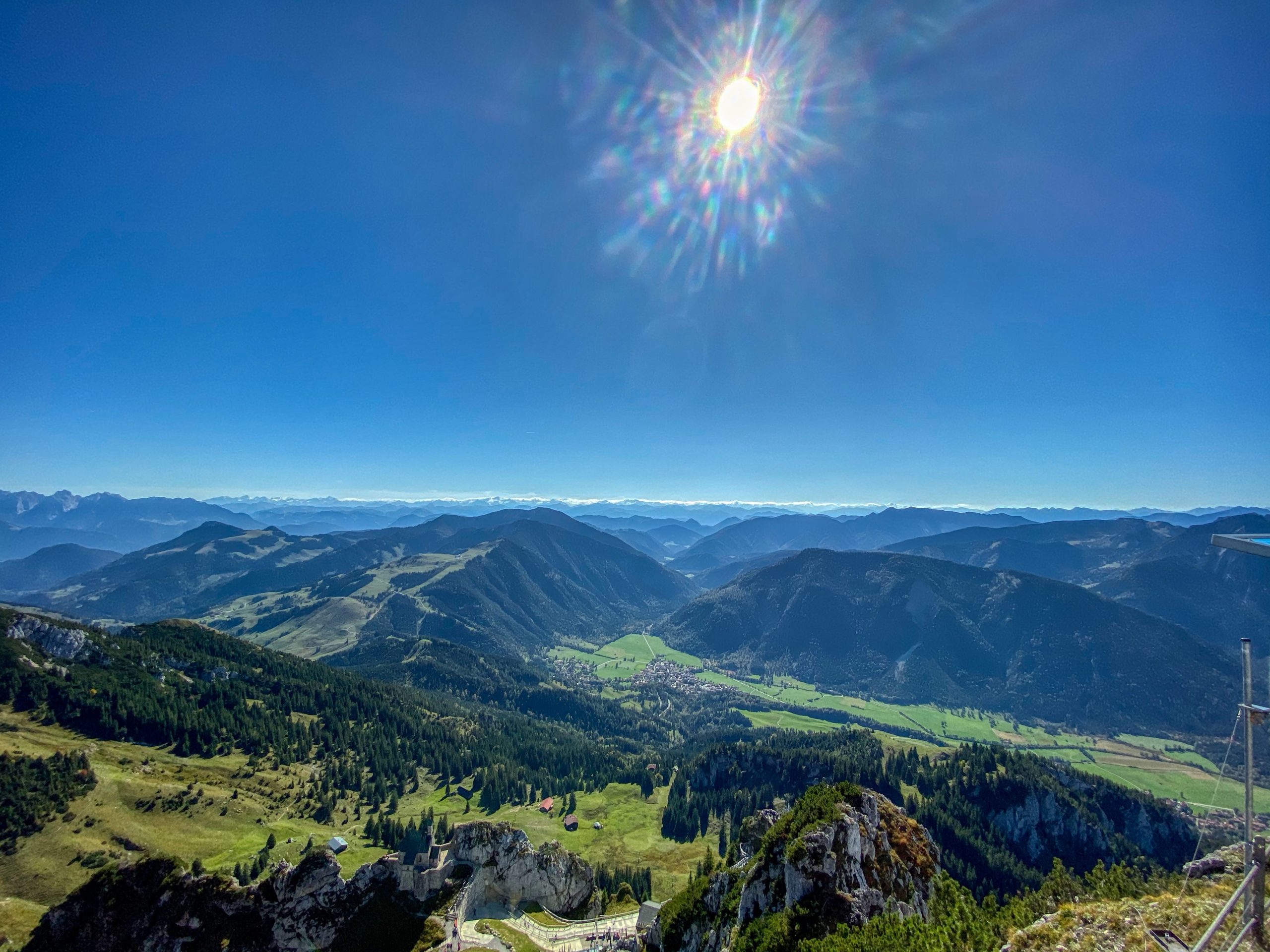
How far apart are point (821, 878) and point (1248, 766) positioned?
41.9m

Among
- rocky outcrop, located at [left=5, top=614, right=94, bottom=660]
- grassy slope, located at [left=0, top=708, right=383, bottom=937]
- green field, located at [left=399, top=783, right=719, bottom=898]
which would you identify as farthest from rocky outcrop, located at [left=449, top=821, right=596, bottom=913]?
rocky outcrop, located at [left=5, top=614, right=94, bottom=660]

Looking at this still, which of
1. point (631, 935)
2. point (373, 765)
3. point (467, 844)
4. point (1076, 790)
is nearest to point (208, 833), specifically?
point (373, 765)

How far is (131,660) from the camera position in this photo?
642 feet

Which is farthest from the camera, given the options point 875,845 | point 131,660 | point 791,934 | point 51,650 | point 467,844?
point 131,660

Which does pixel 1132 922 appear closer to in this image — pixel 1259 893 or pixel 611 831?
pixel 1259 893

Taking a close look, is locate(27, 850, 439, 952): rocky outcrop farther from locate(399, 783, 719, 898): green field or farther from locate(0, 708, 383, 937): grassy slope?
locate(399, 783, 719, 898): green field

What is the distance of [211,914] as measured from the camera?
187 ft

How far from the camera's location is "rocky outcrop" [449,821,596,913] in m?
68.3

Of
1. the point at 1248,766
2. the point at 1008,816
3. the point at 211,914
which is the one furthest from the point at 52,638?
the point at 1008,816

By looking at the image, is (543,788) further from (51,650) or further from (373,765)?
(51,650)

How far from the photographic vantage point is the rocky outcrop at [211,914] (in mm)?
55062

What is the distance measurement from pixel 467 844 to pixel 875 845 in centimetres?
4987

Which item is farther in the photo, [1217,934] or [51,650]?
[51,650]

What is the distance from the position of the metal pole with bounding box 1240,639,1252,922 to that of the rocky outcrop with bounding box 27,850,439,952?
233 feet
